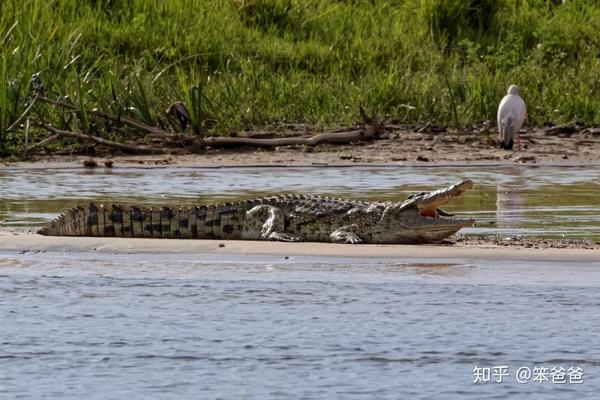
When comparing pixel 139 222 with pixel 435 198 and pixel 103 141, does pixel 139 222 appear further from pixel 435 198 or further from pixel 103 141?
pixel 103 141

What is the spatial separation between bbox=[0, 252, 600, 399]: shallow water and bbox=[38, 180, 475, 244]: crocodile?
28.2 inches

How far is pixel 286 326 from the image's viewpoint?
254 inches

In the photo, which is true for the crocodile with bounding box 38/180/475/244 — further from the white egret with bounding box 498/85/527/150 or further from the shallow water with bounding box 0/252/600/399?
the white egret with bounding box 498/85/527/150

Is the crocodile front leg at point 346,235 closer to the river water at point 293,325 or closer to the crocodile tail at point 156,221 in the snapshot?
the crocodile tail at point 156,221

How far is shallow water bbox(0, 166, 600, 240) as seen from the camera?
9695mm

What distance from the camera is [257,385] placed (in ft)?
18.1

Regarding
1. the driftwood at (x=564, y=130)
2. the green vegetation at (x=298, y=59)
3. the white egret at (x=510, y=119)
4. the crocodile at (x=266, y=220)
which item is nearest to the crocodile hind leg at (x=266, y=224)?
the crocodile at (x=266, y=220)

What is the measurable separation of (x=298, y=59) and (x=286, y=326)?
1234 centimetres

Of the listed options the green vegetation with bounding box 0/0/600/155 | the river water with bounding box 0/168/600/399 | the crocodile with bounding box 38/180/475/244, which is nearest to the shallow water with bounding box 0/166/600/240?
the river water with bounding box 0/168/600/399

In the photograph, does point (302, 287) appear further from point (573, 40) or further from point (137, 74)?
point (573, 40)

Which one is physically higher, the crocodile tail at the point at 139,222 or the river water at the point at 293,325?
the crocodile tail at the point at 139,222

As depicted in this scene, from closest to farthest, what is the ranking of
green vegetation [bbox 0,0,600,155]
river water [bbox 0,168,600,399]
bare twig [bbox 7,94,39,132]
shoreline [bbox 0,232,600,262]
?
river water [bbox 0,168,600,399], shoreline [bbox 0,232,600,262], bare twig [bbox 7,94,39,132], green vegetation [bbox 0,0,600,155]

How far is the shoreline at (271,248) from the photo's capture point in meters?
7.88

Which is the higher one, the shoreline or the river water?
the shoreline
